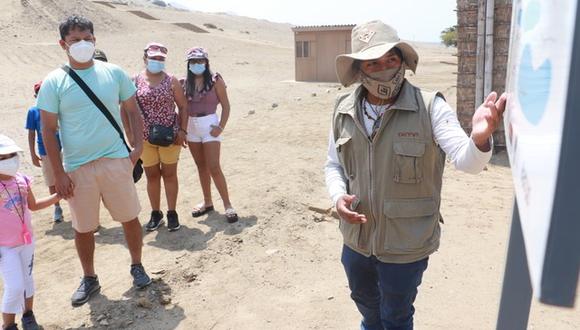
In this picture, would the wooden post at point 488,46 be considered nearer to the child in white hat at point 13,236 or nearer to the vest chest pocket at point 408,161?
the vest chest pocket at point 408,161

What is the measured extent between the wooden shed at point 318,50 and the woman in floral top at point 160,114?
15.6 m

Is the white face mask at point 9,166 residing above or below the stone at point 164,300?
above

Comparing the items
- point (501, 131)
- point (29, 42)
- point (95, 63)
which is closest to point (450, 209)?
point (501, 131)

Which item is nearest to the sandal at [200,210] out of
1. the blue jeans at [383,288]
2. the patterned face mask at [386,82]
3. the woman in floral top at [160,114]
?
the woman in floral top at [160,114]

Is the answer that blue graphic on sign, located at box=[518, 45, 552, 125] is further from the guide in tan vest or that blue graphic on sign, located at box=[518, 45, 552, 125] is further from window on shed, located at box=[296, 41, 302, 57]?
window on shed, located at box=[296, 41, 302, 57]

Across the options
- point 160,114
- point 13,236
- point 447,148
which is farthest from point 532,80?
point 160,114

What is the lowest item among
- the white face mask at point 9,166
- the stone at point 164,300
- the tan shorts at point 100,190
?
the stone at point 164,300

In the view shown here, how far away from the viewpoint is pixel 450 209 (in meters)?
5.17

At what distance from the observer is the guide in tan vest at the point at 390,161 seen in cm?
213

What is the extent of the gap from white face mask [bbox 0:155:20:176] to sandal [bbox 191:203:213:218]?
7.52 feet

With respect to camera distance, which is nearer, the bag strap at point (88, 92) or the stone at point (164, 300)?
the bag strap at point (88, 92)

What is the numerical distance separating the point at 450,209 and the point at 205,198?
263 centimetres

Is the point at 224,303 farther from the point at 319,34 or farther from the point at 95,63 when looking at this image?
the point at 319,34

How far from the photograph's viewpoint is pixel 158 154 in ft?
15.4
